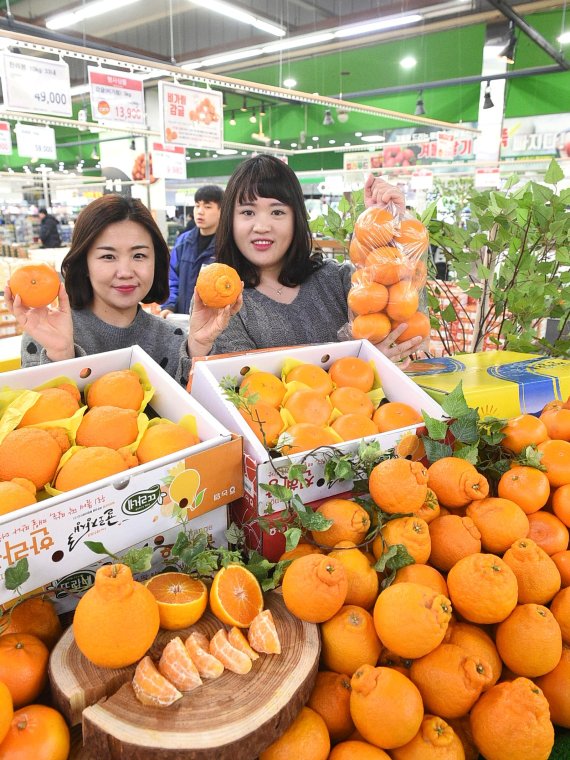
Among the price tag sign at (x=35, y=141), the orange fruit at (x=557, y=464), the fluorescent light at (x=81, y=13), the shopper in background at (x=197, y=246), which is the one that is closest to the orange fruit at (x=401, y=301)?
the orange fruit at (x=557, y=464)

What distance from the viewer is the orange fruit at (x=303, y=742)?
792 mm

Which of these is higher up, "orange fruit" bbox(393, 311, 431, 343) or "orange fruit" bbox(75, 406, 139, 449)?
"orange fruit" bbox(393, 311, 431, 343)

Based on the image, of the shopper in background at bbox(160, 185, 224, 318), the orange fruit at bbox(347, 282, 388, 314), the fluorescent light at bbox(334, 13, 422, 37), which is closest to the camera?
the orange fruit at bbox(347, 282, 388, 314)

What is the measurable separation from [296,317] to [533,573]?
127cm

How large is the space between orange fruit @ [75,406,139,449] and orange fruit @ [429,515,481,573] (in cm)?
64

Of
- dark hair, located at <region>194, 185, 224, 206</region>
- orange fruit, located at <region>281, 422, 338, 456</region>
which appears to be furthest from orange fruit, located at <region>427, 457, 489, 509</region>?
dark hair, located at <region>194, 185, 224, 206</region>

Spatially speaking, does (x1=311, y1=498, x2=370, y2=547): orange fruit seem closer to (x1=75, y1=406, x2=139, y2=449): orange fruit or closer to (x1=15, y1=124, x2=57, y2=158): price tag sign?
(x1=75, y1=406, x2=139, y2=449): orange fruit

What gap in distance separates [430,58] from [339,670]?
15.1m

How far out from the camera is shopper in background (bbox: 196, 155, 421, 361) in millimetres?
1922

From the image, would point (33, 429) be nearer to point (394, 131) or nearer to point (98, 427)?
point (98, 427)

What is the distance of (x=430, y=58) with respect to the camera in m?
13.2

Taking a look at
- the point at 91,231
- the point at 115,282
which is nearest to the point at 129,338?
the point at 115,282

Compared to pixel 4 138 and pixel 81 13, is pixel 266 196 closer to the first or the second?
pixel 4 138

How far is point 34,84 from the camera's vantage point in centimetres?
578
